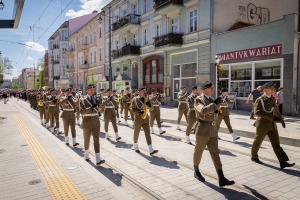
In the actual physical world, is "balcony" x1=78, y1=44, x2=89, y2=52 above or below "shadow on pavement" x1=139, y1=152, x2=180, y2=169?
above

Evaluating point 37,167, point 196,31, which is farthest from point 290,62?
point 37,167

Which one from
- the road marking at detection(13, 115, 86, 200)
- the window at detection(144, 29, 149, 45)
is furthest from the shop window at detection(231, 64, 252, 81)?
the road marking at detection(13, 115, 86, 200)

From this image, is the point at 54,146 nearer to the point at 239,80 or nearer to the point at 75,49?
the point at 239,80

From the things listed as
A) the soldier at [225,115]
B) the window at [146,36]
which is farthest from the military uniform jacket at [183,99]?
the window at [146,36]

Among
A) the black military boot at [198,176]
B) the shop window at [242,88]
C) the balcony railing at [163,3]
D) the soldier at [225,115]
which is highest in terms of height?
the balcony railing at [163,3]

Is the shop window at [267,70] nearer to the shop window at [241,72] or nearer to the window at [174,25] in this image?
the shop window at [241,72]

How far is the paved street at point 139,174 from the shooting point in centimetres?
480

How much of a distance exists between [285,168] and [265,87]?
1923 millimetres

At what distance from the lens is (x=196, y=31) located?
66.8 ft

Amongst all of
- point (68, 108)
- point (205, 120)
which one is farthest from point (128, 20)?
point (205, 120)

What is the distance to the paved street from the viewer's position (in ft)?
15.7

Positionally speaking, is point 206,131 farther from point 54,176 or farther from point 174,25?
point 174,25

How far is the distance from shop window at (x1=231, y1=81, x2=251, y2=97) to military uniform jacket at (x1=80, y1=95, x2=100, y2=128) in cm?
1275

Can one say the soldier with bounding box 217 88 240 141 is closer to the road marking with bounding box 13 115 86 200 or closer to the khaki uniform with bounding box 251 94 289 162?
the khaki uniform with bounding box 251 94 289 162
